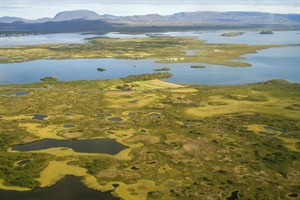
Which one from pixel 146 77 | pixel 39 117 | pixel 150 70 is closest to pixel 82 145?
pixel 39 117

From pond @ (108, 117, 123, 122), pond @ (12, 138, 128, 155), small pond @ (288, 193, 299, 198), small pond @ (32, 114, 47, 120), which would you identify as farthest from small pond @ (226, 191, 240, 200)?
small pond @ (32, 114, 47, 120)

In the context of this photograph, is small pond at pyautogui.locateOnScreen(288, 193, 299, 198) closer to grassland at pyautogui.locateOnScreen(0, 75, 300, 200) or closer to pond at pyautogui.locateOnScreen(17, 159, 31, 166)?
grassland at pyautogui.locateOnScreen(0, 75, 300, 200)

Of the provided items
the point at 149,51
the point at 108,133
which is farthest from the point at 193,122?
the point at 149,51

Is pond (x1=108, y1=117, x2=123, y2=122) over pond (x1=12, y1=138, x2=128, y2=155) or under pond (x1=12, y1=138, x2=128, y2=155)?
over

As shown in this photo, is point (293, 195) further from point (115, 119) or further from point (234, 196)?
point (115, 119)

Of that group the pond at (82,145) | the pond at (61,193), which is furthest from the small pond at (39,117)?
the pond at (61,193)

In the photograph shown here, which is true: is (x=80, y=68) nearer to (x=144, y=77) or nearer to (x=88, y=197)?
(x=144, y=77)
